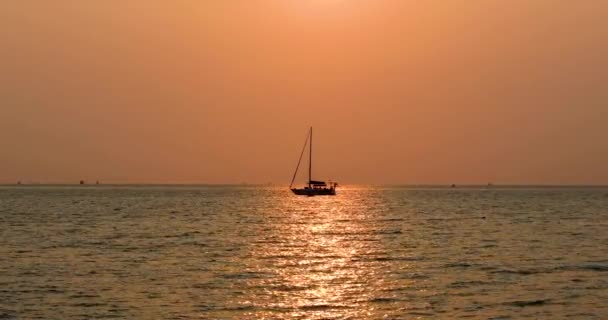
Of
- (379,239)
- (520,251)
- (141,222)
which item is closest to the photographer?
(520,251)

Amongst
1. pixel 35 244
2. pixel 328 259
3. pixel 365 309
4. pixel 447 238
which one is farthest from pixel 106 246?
pixel 365 309

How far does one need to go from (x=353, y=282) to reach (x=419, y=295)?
18.4 ft

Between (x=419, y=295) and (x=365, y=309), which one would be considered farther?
(x=419, y=295)

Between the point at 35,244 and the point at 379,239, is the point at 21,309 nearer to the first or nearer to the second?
the point at 35,244

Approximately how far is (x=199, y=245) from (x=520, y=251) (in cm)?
2631

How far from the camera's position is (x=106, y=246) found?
70.6 m

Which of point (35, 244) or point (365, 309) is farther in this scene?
point (35, 244)

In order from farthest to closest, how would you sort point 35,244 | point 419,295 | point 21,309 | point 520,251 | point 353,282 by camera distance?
point 35,244
point 520,251
point 353,282
point 419,295
point 21,309

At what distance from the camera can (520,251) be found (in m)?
67.2

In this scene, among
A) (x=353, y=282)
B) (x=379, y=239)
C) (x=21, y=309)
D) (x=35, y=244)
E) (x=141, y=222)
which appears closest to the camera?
(x=21, y=309)

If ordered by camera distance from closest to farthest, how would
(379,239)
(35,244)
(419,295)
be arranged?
(419,295)
(35,244)
(379,239)

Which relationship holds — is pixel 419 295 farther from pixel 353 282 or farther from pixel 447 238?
pixel 447 238

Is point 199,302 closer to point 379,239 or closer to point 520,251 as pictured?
point 520,251

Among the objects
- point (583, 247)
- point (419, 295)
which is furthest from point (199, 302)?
point (583, 247)
